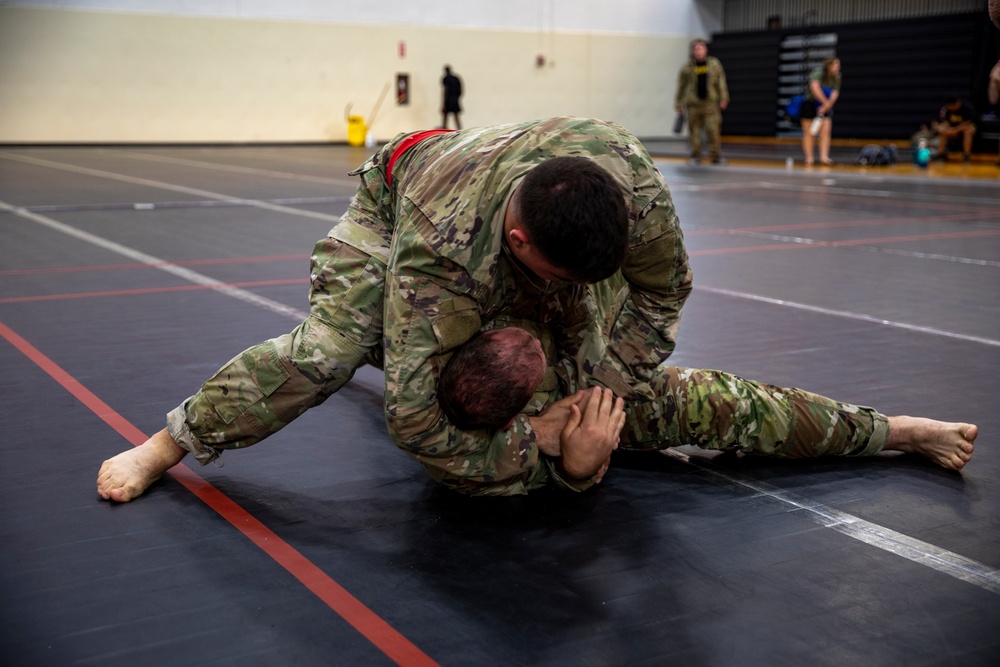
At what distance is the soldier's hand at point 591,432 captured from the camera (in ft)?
7.95

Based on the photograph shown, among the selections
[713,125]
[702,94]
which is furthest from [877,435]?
[713,125]

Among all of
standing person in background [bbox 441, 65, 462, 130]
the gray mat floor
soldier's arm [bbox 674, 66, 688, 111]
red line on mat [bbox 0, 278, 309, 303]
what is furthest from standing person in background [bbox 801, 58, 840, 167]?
red line on mat [bbox 0, 278, 309, 303]

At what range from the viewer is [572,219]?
6.27 feet

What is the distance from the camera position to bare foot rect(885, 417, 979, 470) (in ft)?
8.83

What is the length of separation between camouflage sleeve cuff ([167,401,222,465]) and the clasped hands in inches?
30.2

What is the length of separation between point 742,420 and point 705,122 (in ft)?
43.1

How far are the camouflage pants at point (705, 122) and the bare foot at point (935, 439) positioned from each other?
12686mm

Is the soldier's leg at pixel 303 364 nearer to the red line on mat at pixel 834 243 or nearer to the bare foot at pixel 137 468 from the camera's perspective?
the bare foot at pixel 137 468

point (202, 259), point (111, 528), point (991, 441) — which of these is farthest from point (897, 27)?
point (111, 528)

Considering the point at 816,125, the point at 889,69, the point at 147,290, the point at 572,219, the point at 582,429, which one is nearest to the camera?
the point at 572,219

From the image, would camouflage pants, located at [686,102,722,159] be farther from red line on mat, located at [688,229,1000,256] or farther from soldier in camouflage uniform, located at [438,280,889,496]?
soldier in camouflage uniform, located at [438,280,889,496]

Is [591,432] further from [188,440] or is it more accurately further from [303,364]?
[188,440]

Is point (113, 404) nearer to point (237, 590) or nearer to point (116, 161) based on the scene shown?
point (237, 590)

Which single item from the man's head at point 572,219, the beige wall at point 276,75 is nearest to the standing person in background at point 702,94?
the beige wall at point 276,75
